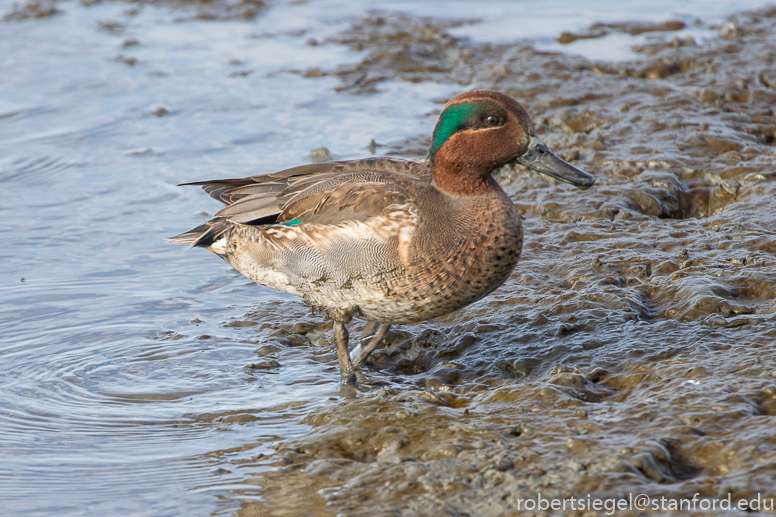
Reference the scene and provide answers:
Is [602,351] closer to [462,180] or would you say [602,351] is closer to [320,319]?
[462,180]

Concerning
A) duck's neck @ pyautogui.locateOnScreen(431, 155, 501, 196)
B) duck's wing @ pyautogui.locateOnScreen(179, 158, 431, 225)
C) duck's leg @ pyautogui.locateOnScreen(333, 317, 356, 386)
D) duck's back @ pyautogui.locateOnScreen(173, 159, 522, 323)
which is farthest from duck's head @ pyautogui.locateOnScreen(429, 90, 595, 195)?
duck's leg @ pyautogui.locateOnScreen(333, 317, 356, 386)

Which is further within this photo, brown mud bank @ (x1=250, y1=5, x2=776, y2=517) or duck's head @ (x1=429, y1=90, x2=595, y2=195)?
duck's head @ (x1=429, y1=90, x2=595, y2=195)

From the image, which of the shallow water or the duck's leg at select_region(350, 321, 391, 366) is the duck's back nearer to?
the duck's leg at select_region(350, 321, 391, 366)

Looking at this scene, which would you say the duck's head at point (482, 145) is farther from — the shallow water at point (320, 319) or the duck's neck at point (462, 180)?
the shallow water at point (320, 319)

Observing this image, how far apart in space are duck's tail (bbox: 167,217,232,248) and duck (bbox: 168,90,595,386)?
0.28 metres

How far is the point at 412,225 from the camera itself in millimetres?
4344

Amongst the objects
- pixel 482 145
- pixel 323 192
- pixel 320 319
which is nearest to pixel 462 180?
pixel 482 145

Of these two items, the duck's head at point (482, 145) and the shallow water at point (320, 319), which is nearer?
the shallow water at point (320, 319)

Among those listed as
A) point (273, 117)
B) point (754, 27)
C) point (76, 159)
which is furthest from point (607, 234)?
point (754, 27)

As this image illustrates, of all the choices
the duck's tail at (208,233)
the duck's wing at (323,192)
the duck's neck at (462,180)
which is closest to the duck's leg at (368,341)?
the duck's wing at (323,192)

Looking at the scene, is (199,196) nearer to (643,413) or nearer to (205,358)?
(205,358)

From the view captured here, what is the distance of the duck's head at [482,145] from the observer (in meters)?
4.39

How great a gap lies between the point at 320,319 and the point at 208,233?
951 millimetres

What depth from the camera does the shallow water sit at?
3.73 metres
